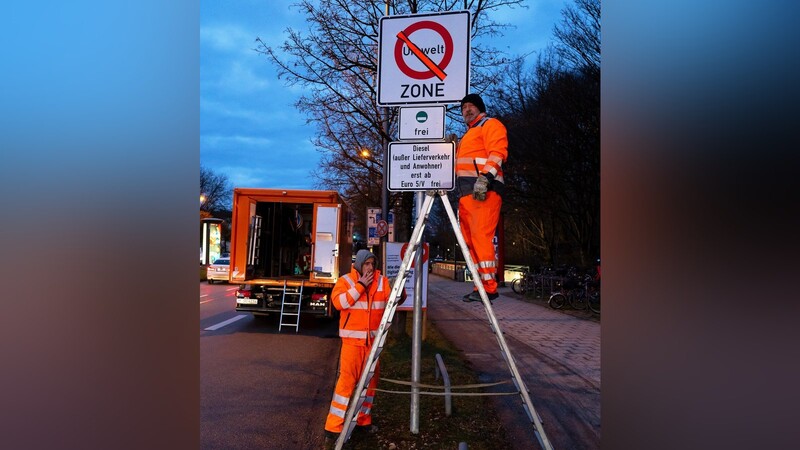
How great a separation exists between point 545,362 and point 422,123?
582cm

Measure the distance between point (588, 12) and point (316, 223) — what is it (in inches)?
462

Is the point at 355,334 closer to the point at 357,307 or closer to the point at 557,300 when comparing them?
the point at 357,307

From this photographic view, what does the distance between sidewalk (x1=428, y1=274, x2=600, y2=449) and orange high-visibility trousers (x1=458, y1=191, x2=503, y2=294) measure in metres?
1.71

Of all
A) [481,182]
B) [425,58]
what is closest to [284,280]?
[425,58]

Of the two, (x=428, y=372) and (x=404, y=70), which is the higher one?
(x=404, y=70)

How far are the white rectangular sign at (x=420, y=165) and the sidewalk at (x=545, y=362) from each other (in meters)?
2.44

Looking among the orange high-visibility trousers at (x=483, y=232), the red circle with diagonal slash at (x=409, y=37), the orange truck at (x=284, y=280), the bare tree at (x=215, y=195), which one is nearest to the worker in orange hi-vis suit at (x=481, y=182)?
the orange high-visibility trousers at (x=483, y=232)

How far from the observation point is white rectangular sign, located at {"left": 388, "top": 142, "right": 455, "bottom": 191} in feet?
13.7

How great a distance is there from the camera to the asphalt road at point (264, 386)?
5.28 metres

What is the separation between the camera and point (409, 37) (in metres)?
4.27
